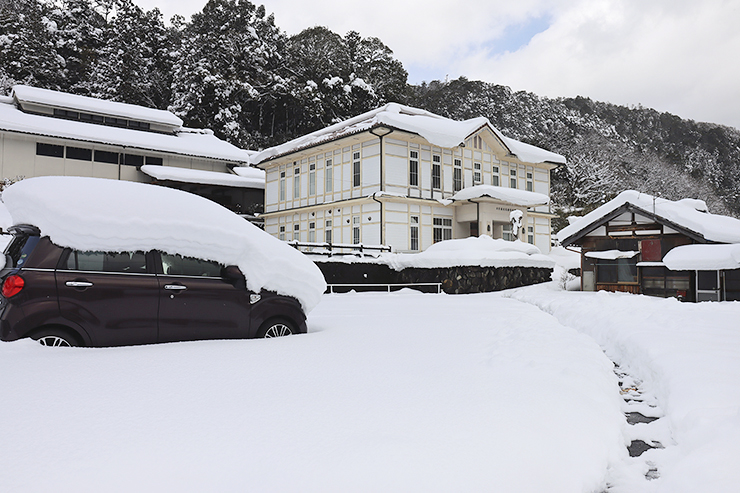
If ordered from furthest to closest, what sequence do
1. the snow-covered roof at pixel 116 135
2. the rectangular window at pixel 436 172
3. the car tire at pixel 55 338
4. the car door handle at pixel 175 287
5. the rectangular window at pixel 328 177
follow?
1. the rectangular window at pixel 328 177
2. the rectangular window at pixel 436 172
3. the snow-covered roof at pixel 116 135
4. the car door handle at pixel 175 287
5. the car tire at pixel 55 338

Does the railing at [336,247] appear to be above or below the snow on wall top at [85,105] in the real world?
below

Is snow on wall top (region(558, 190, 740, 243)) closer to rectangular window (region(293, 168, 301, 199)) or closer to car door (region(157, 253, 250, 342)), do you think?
rectangular window (region(293, 168, 301, 199))

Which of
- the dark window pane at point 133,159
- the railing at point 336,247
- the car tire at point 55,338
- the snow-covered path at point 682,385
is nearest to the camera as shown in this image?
the snow-covered path at point 682,385

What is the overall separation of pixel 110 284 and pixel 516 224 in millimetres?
24775

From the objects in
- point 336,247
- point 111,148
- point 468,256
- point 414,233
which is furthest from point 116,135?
point 468,256

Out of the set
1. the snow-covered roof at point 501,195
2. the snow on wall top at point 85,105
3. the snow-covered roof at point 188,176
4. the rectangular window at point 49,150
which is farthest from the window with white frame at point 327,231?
the rectangular window at point 49,150

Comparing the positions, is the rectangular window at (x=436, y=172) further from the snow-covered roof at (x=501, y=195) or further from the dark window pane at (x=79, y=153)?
the dark window pane at (x=79, y=153)

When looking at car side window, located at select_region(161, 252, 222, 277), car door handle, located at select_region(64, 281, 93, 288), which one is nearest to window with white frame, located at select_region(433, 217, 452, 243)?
car side window, located at select_region(161, 252, 222, 277)

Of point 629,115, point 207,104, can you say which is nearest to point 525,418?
point 207,104

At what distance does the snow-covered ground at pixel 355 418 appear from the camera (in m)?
2.97

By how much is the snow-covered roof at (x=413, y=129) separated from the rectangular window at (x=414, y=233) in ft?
14.3

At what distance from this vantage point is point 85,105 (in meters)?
32.8

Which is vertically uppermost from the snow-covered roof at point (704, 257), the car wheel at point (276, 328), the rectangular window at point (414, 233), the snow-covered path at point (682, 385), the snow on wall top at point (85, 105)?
the snow on wall top at point (85, 105)

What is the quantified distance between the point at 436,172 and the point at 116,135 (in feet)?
67.0
